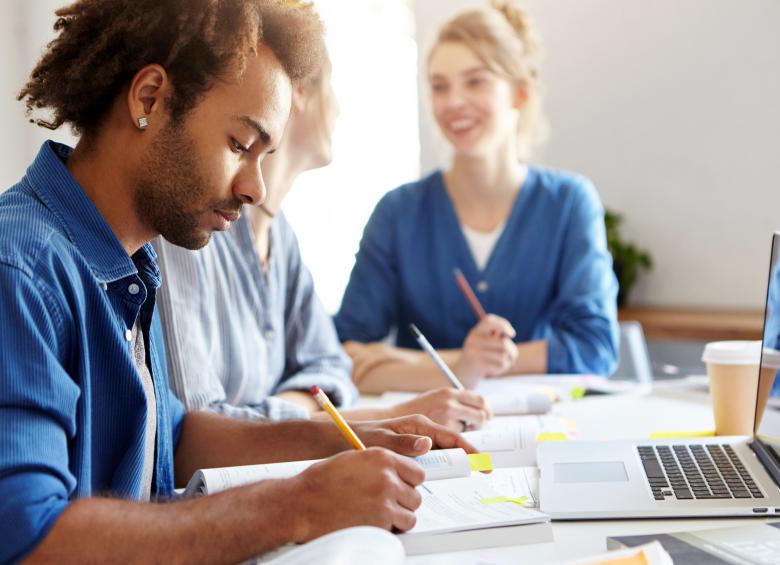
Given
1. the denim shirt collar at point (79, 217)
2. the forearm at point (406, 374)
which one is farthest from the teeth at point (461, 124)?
the denim shirt collar at point (79, 217)

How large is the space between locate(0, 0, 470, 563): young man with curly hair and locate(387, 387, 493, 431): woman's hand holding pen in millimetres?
191

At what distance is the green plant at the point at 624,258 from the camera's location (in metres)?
3.58

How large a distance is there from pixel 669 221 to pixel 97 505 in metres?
3.06

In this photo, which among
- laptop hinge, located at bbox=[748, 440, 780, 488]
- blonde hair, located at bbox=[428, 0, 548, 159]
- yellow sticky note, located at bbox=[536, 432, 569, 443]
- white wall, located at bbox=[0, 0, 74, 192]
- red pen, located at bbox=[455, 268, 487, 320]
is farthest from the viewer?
blonde hair, located at bbox=[428, 0, 548, 159]

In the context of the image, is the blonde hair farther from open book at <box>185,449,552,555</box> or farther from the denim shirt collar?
the denim shirt collar

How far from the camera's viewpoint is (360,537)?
34.6 inches

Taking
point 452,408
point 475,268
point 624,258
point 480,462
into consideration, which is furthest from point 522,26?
point 480,462

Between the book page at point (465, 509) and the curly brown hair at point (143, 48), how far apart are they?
0.54 m

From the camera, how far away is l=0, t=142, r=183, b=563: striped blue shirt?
2.72ft

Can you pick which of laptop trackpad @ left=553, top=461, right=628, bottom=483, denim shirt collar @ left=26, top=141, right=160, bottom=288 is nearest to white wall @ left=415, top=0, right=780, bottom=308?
laptop trackpad @ left=553, top=461, right=628, bottom=483

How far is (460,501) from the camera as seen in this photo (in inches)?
42.1

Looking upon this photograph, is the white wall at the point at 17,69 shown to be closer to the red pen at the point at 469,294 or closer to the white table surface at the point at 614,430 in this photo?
the red pen at the point at 469,294

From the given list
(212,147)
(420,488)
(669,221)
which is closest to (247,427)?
(420,488)

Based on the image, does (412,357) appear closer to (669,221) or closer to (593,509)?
(593,509)
